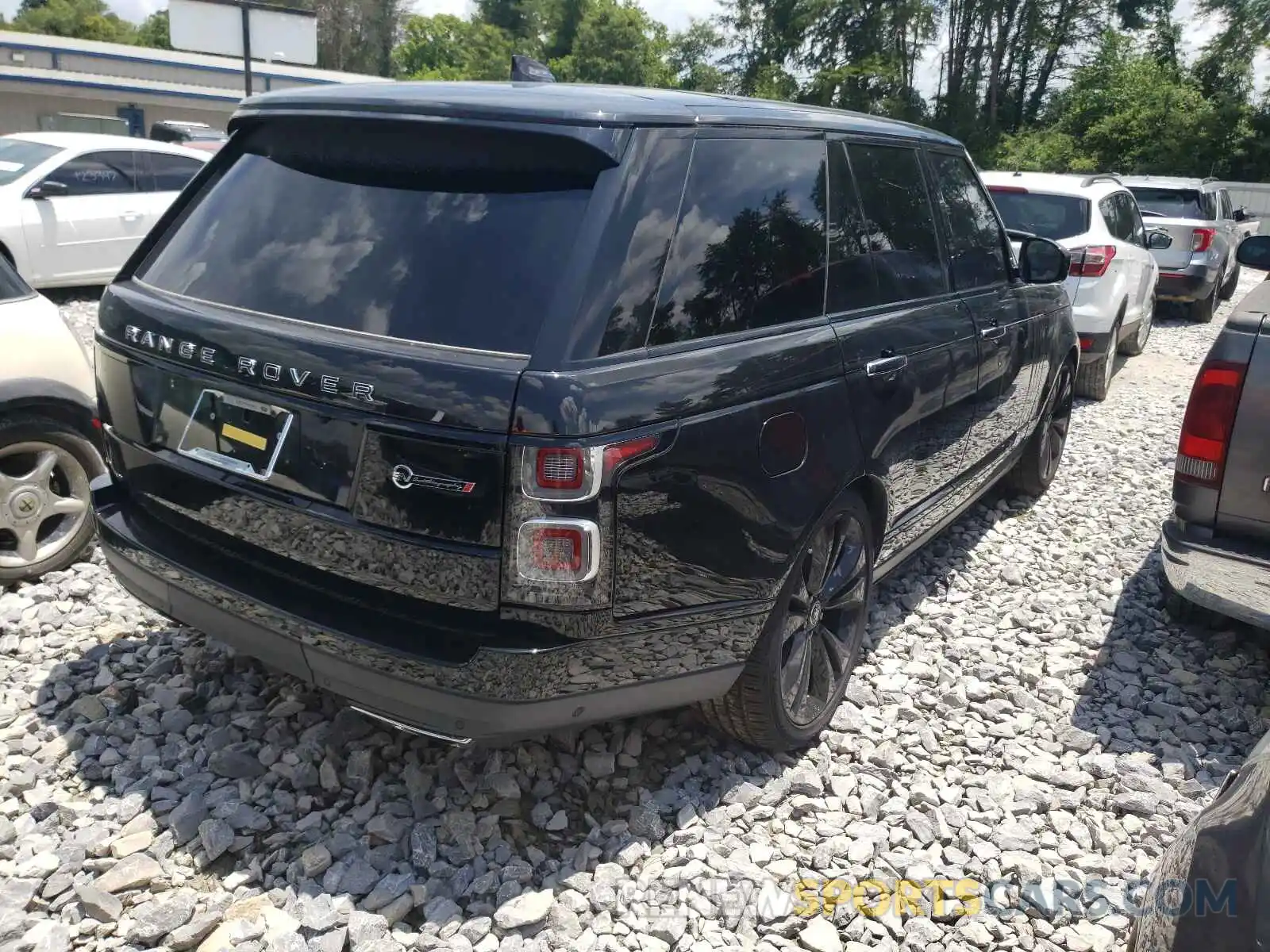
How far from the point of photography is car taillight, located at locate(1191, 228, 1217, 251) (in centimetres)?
1280

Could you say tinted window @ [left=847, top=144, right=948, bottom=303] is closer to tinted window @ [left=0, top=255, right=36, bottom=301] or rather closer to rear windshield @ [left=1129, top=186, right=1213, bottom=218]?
tinted window @ [left=0, top=255, right=36, bottom=301]

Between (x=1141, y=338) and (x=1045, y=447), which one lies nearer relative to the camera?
(x=1045, y=447)

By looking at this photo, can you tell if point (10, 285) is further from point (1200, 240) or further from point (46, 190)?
point (1200, 240)

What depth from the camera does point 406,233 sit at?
103 inches

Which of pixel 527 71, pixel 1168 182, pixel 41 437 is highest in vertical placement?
pixel 527 71

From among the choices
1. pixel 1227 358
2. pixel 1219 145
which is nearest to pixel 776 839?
pixel 1227 358

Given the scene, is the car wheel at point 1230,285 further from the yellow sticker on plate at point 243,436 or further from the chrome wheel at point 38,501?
the yellow sticker on plate at point 243,436

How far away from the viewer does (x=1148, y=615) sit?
467 cm

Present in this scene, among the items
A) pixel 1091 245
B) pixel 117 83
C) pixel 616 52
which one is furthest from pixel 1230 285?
pixel 616 52

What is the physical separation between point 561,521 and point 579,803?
115 centimetres

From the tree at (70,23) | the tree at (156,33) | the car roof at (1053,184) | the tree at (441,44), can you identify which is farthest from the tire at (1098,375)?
the tree at (156,33)

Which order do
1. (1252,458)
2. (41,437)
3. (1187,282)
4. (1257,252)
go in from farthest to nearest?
(1187,282)
(1257,252)
(41,437)
(1252,458)

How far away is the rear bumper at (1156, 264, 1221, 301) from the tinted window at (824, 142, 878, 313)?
10877mm

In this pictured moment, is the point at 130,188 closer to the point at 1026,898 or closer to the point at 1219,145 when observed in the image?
the point at 1026,898
